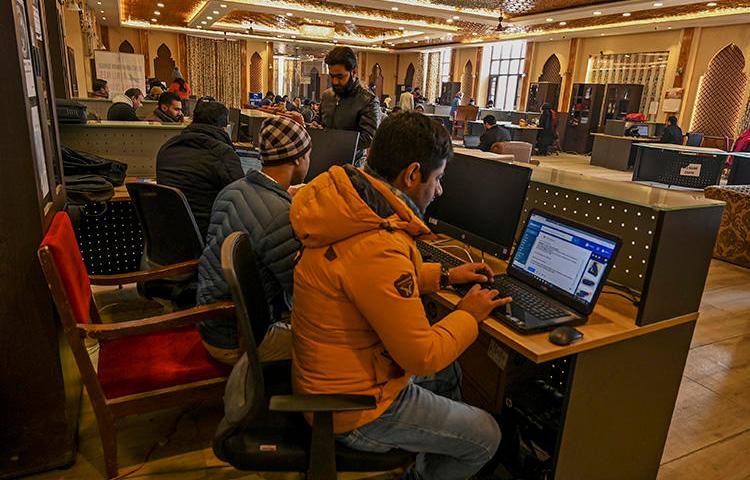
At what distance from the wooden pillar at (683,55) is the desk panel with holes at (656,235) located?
474 inches

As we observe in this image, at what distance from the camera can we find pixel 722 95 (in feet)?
37.0

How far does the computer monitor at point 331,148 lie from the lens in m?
2.66

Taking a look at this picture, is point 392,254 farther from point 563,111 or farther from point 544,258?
point 563,111

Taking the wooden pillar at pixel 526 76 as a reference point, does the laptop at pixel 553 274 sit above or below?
below

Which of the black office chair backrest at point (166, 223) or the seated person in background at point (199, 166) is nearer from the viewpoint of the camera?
the black office chair backrest at point (166, 223)

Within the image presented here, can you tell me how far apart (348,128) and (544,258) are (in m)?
1.98

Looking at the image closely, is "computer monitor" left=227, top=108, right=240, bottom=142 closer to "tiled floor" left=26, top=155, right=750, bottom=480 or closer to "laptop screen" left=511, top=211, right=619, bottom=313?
"tiled floor" left=26, top=155, right=750, bottom=480

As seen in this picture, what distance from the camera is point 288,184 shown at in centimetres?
190

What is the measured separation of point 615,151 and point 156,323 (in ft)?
36.7

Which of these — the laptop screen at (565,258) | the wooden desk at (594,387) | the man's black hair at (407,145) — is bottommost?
the wooden desk at (594,387)

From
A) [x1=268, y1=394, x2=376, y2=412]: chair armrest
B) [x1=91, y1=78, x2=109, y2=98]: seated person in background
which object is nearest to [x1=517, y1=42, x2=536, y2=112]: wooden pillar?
[x1=91, y1=78, x2=109, y2=98]: seated person in background

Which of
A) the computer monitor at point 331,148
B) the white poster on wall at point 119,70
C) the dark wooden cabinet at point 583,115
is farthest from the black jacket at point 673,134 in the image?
the white poster on wall at point 119,70

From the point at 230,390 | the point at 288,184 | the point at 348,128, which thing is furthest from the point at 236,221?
the point at 348,128

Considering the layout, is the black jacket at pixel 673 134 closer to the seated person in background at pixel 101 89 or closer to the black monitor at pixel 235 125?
the black monitor at pixel 235 125
